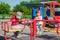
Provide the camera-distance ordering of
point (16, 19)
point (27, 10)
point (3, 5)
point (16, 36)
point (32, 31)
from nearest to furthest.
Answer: point (32, 31)
point (16, 19)
point (16, 36)
point (27, 10)
point (3, 5)

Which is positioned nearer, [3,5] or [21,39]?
[21,39]

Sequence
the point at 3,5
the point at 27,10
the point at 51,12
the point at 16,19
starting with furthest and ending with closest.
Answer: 1. the point at 3,5
2. the point at 27,10
3. the point at 51,12
4. the point at 16,19

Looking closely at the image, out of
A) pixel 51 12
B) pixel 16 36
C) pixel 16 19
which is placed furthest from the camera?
pixel 51 12

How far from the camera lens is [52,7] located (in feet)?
57.1

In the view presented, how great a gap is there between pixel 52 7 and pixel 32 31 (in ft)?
33.0

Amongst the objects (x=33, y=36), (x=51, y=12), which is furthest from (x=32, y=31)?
(x=51, y=12)

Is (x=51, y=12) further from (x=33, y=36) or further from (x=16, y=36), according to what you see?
(x=33, y=36)

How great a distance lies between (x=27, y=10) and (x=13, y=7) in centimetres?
271

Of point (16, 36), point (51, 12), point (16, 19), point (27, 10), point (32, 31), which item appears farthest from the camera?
point (27, 10)

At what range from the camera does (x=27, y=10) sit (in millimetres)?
40188

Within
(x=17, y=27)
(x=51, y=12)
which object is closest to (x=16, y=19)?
(x=17, y=27)

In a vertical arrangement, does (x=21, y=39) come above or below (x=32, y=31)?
below

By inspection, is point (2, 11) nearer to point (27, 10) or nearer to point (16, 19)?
point (27, 10)

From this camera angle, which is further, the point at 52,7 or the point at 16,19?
the point at 52,7
